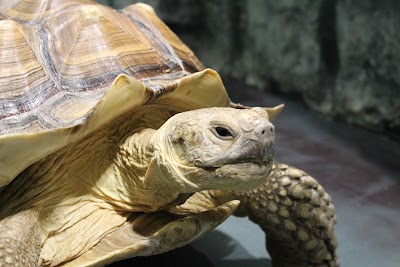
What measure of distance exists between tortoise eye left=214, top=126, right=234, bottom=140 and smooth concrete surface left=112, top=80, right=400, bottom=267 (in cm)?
96

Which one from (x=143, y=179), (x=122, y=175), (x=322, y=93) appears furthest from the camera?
(x=322, y=93)

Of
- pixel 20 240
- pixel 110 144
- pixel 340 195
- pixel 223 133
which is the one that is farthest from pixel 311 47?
pixel 20 240

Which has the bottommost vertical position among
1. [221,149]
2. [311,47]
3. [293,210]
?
[311,47]

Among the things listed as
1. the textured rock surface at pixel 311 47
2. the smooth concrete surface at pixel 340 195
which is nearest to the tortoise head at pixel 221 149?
the smooth concrete surface at pixel 340 195

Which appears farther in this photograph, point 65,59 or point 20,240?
point 65,59

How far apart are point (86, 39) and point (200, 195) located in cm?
68

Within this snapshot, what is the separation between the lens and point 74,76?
177 cm

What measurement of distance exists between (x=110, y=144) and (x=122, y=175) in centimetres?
11

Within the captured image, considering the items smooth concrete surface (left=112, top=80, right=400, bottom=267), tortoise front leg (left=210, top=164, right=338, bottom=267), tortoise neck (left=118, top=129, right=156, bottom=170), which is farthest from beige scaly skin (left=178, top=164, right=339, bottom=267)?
tortoise neck (left=118, top=129, right=156, bottom=170)

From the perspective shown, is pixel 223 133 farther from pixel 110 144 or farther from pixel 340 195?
pixel 340 195

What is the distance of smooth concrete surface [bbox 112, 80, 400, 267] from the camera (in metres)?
2.40

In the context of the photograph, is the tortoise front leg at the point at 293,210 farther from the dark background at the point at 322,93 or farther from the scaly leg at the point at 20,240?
the scaly leg at the point at 20,240

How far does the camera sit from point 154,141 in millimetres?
1637

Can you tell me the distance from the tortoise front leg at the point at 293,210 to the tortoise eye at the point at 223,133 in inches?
22.6
